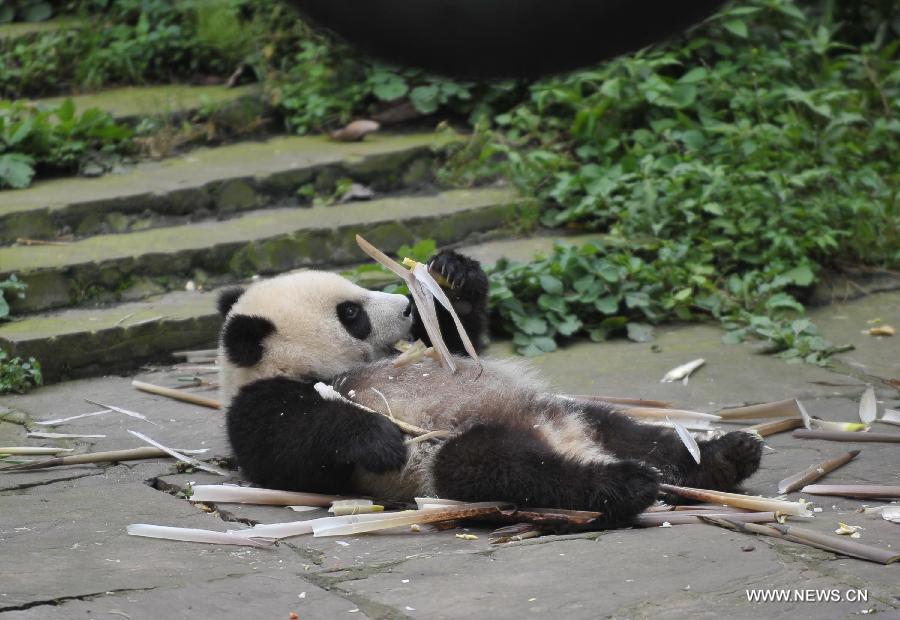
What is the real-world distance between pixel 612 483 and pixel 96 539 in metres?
1.52

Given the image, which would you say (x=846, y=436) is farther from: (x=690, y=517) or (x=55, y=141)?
(x=55, y=141)

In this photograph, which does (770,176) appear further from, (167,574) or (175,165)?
(167,574)

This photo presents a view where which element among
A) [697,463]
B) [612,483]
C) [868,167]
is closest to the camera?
[612,483]

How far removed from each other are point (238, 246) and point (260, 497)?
10.1 ft

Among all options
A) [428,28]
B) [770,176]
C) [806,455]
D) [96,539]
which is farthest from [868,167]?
[428,28]

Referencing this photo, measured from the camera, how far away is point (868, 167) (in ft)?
24.6

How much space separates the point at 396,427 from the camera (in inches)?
147

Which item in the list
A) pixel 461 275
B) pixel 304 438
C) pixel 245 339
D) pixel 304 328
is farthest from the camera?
pixel 461 275

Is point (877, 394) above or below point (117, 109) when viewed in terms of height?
below

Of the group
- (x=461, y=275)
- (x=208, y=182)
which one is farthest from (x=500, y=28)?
(x=208, y=182)

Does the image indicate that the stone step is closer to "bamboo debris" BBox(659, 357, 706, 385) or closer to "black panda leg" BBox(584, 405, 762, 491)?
"bamboo debris" BBox(659, 357, 706, 385)

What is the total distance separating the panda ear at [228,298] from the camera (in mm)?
4465

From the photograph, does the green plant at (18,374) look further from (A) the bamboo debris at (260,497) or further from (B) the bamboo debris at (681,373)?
(B) the bamboo debris at (681,373)

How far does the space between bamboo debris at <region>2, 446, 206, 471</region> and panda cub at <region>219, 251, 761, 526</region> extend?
0.52 meters
